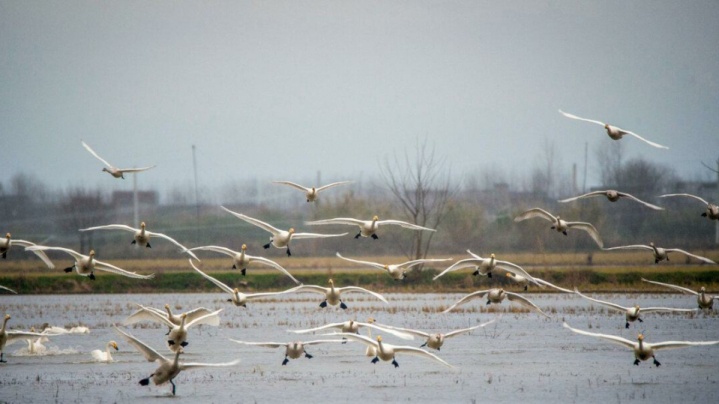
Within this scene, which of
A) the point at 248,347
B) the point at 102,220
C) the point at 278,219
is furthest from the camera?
the point at 102,220

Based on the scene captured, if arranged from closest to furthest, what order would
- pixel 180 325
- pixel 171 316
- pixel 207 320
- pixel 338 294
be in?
pixel 180 325, pixel 207 320, pixel 171 316, pixel 338 294

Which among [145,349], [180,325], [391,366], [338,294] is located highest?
[338,294]

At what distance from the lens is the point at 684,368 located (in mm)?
26969

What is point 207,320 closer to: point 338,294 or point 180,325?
point 180,325

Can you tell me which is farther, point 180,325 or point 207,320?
point 207,320

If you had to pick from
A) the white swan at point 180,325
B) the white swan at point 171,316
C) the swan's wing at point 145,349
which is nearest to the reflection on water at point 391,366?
the white swan at point 180,325

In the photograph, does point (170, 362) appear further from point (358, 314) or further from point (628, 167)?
point (628, 167)

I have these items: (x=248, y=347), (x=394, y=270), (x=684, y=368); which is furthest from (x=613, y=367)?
(x=248, y=347)

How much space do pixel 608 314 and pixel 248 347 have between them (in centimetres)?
1503

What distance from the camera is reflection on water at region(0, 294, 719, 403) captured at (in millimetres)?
23906

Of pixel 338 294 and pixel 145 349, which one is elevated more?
pixel 338 294

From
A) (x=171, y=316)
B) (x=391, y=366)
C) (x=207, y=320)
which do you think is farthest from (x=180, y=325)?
(x=391, y=366)

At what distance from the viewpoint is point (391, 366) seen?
91.6 ft

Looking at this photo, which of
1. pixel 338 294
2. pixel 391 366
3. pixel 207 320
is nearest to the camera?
pixel 207 320
